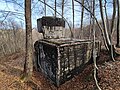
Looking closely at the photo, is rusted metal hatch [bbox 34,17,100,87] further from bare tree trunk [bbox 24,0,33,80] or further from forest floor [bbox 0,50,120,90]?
bare tree trunk [bbox 24,0,33,80]

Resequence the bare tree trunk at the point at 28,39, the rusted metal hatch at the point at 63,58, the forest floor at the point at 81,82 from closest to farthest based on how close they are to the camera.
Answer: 1. the forest floor at the point at 81,82
2. the bare tree trunk at the point at 28,39
3. the rusted metal hatch at the point at 63,58

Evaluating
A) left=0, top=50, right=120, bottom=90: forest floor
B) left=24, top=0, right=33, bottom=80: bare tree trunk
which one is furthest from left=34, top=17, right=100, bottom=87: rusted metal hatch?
left=24, top=0, right=33, bottom=80: bare tree trunk

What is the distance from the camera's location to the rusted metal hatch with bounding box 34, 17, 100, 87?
8802mm

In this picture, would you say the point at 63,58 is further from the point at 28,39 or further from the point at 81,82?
the point at 28,39

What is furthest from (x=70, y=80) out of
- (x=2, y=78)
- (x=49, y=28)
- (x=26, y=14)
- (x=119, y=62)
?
(x=49, y=28)

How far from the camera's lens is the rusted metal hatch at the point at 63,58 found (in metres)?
8.80

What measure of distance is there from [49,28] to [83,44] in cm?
365

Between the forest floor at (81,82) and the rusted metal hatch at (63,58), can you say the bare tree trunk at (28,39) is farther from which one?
the rusted metal hatch at (63,58)

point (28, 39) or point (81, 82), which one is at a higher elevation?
point (28, 39)

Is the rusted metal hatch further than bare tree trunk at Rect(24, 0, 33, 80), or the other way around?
the rusted metal hatch

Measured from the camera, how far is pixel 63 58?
8.91 meters

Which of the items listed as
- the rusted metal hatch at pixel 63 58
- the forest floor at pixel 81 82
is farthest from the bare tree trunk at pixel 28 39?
the rusted metal hatch at pixel 63 58

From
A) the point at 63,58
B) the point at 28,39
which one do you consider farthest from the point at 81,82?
the point at 28,39

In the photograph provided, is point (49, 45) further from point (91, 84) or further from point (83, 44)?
point (91, 84)
